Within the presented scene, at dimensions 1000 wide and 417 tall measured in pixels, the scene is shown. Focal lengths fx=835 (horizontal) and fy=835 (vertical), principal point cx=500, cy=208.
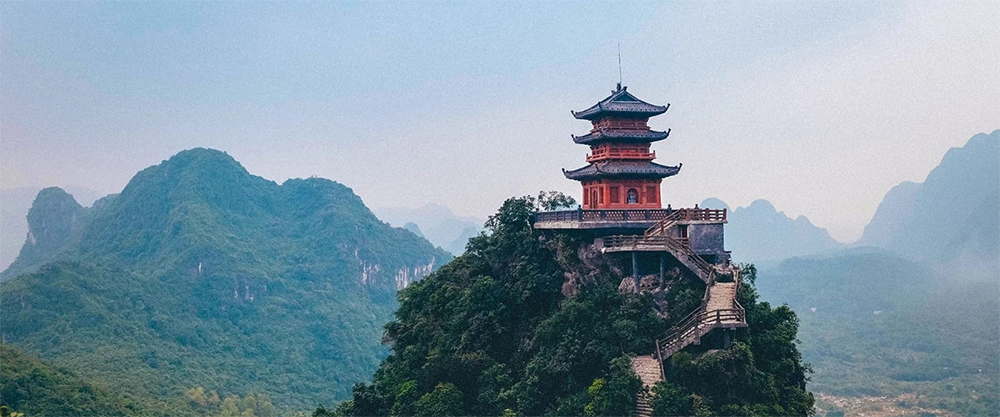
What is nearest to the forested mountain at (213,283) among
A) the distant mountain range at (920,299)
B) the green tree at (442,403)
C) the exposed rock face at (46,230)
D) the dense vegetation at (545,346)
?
the exposed rock face at (46,230)

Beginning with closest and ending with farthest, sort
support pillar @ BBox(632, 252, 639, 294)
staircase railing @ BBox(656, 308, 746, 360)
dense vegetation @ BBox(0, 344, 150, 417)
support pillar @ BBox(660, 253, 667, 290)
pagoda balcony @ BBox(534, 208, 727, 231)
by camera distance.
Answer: staircase railing @ BBox(656, 308, 746, 360), support pillar @ BBox(660, 253, 667, 290), support pillar @ BBox(632, 252, 639, 294), pagoda balcony @ BBox(534, 208, 727, 231), dense vegetation @ BBox(0, 344, 150, 417)

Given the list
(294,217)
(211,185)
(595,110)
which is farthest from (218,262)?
(595,110)

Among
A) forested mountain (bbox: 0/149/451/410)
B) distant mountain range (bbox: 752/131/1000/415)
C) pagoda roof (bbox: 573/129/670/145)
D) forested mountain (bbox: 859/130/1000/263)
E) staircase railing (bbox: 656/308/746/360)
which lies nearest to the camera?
staircase railing (bbox: 656/308/746/360)

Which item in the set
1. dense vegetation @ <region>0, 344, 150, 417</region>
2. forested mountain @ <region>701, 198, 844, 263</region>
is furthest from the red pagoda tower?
forested mountain @ <region>701, 198, 844, 263</region>

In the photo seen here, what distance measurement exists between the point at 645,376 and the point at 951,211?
474ft

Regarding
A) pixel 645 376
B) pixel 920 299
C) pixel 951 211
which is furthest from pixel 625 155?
pixel 951 211

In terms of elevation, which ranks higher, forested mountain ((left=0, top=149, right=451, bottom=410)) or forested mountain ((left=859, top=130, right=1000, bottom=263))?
forested mountain ((left=859, top=130, right=1000, bottom=263))

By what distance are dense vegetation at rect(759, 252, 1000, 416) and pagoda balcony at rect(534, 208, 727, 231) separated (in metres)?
40.0

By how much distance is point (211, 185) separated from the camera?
9638cm

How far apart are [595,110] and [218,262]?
64.3 meters

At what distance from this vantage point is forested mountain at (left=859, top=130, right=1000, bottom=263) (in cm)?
11856

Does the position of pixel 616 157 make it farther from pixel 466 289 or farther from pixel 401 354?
pixel 401 354

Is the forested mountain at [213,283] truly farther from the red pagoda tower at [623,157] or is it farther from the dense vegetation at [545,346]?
the red pagoda tower at [623,157]

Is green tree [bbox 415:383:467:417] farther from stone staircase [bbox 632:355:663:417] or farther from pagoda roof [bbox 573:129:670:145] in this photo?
pagoda roof [bbox 573:129:670:145]
